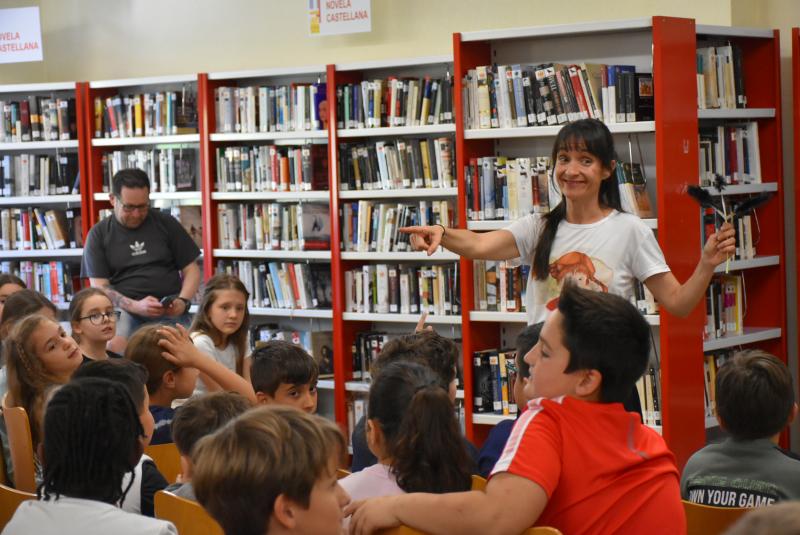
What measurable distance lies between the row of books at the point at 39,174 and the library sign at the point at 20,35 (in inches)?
26.8

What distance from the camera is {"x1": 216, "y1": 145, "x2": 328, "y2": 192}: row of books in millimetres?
6268

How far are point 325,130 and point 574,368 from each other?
14.3 feet

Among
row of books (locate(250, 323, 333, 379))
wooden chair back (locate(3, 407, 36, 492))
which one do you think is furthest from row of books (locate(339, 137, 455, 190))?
wooden chair back (locate(3, 407, 36, 492))

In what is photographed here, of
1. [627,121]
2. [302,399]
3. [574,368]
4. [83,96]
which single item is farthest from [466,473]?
[83,96]

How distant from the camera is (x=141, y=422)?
259cm

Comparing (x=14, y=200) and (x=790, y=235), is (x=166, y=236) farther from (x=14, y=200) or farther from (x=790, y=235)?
(x=790, y=235)

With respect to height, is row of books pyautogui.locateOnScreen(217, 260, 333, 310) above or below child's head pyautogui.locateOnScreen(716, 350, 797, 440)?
above

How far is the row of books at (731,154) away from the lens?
→ 5359 mm

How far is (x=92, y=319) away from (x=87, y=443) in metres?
2.30

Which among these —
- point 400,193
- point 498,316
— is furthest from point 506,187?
point 400,193

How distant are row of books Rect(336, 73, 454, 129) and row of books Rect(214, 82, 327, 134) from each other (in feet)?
0.56

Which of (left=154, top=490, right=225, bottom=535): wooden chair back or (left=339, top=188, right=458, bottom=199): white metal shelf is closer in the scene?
(left=154, top=490, right=225, bottom=535): wooden chair back

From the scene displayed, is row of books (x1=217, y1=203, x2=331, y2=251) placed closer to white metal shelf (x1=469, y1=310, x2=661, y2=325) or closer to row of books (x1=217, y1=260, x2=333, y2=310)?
row of books (x1=217, y1=260, x2=333, y2=310)

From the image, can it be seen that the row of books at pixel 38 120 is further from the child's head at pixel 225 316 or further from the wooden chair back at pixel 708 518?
the wooden chair back at pixel 708 518
